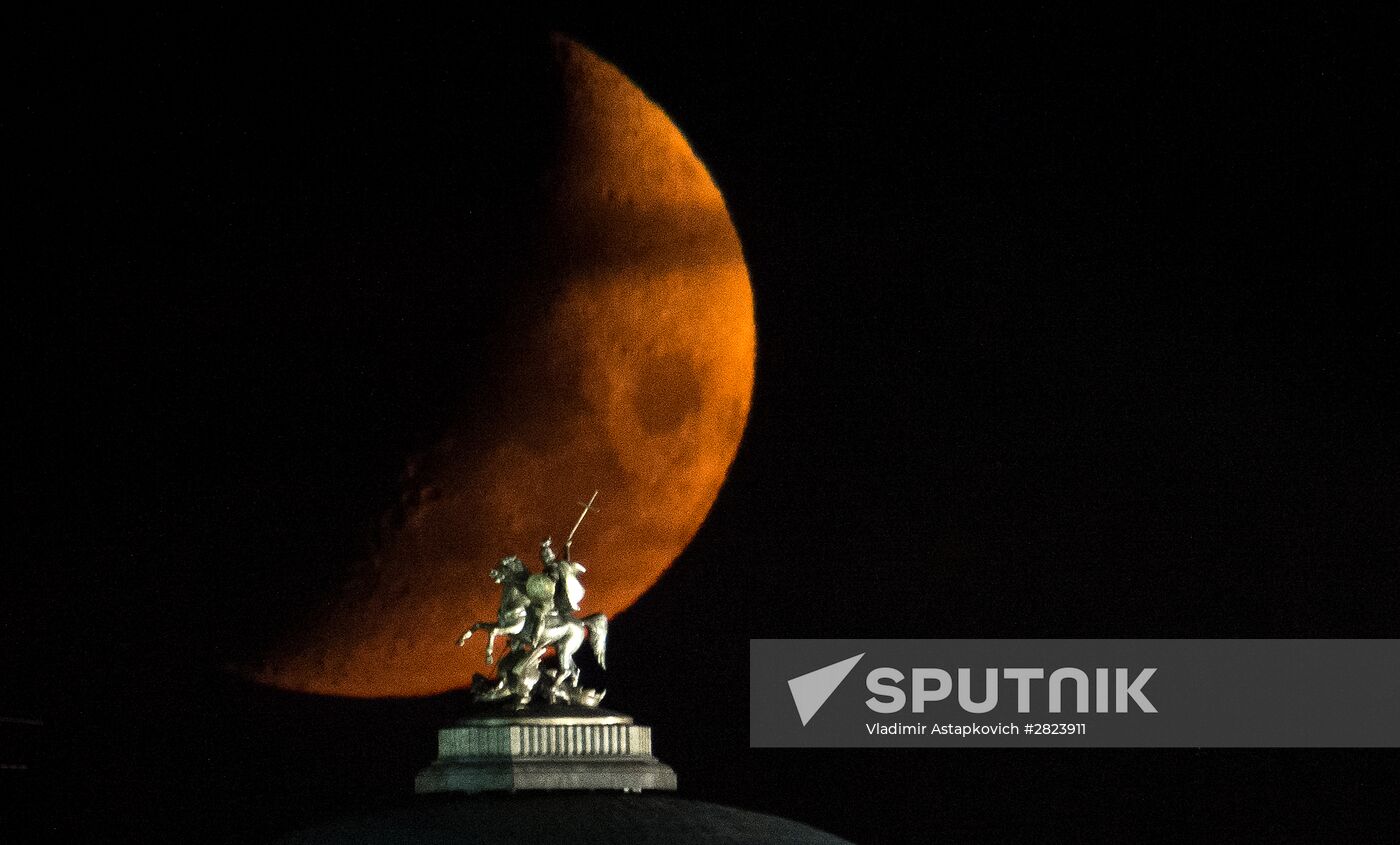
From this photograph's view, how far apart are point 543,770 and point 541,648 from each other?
3030 mm

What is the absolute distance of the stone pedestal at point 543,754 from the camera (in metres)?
80.2

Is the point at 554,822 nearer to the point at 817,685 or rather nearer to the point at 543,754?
the point at 543,754

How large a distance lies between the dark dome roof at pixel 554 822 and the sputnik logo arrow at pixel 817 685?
14.0 m

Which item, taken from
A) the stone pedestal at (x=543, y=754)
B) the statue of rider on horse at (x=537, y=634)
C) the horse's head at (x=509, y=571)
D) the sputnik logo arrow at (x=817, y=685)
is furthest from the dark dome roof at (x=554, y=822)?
the sputnik logo arrow at (x=817, y=685)

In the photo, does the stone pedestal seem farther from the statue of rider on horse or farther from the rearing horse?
the rearing horse

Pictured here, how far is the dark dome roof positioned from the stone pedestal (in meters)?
0.27

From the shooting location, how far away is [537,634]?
8231cm

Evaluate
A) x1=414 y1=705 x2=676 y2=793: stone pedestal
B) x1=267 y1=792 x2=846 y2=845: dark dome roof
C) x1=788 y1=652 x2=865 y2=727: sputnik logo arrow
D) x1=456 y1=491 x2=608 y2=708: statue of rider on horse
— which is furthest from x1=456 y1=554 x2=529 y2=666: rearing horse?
x1=788 y1=652 x2=865 y2=727: sputnik logo arrow

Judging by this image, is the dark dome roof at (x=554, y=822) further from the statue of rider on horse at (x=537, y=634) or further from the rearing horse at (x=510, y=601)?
the rearing horse at (x=510, y=601)

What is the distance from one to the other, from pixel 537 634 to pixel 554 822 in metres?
5.12

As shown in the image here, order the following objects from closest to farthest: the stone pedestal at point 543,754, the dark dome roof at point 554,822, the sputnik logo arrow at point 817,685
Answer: the dark dome roof at point 554,822 → the stone pedestal at point 543,754 → the sputnik logo arrow at point 817,685

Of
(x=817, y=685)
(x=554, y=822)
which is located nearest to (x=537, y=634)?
(x=554, y=822)

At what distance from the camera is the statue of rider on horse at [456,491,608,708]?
82000mm

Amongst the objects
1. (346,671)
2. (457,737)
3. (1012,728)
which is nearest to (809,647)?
(1012,728)
